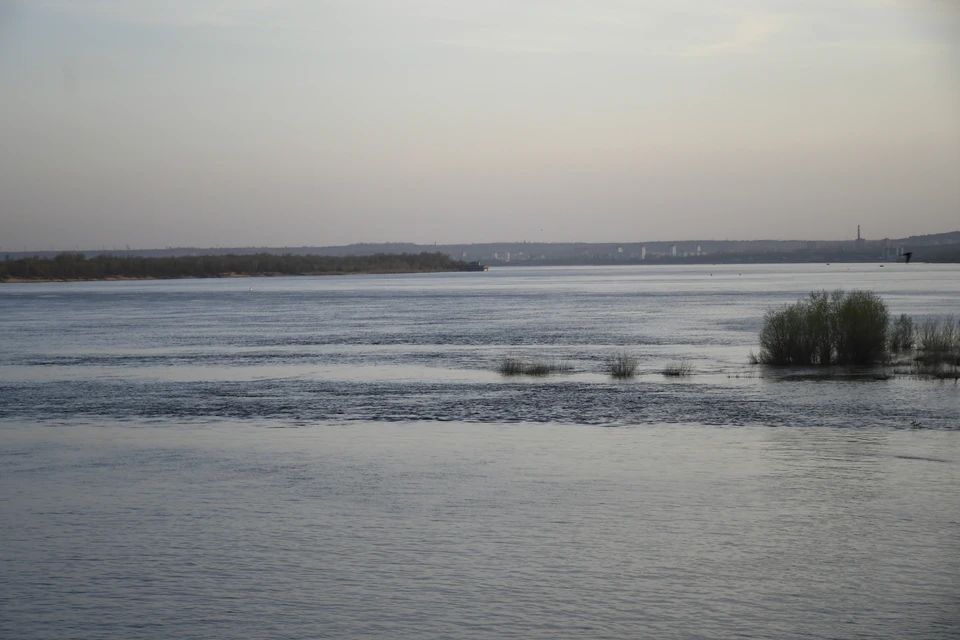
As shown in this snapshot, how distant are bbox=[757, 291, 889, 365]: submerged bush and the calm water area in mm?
2015

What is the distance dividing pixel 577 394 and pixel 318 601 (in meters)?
15.7

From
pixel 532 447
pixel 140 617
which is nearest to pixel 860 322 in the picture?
pixel 532 447

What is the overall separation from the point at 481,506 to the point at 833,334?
792 inches

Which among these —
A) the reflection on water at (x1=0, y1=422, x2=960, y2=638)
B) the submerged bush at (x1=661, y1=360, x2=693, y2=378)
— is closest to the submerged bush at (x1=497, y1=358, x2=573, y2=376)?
the submerged bush at (x1=661, y1=360, x2=693, y2=378)

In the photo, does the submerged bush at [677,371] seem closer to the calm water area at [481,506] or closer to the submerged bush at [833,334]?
the calm water area at [481,506]

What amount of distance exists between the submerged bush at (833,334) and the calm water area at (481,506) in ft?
6.61

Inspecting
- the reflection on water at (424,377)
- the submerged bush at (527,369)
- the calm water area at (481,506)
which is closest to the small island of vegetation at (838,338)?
the reflection on water at (424,377)

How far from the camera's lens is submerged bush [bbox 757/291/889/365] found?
98.4ft

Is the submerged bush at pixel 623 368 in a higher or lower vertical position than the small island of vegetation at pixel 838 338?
lower

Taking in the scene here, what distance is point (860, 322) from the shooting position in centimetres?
3016

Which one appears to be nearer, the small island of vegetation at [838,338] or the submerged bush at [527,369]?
the submerged bush at [527,369]

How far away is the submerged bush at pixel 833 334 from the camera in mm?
30000

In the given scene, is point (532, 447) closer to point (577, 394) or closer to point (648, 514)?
point (648, 514)

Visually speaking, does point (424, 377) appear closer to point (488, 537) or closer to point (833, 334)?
point (833, 334)
